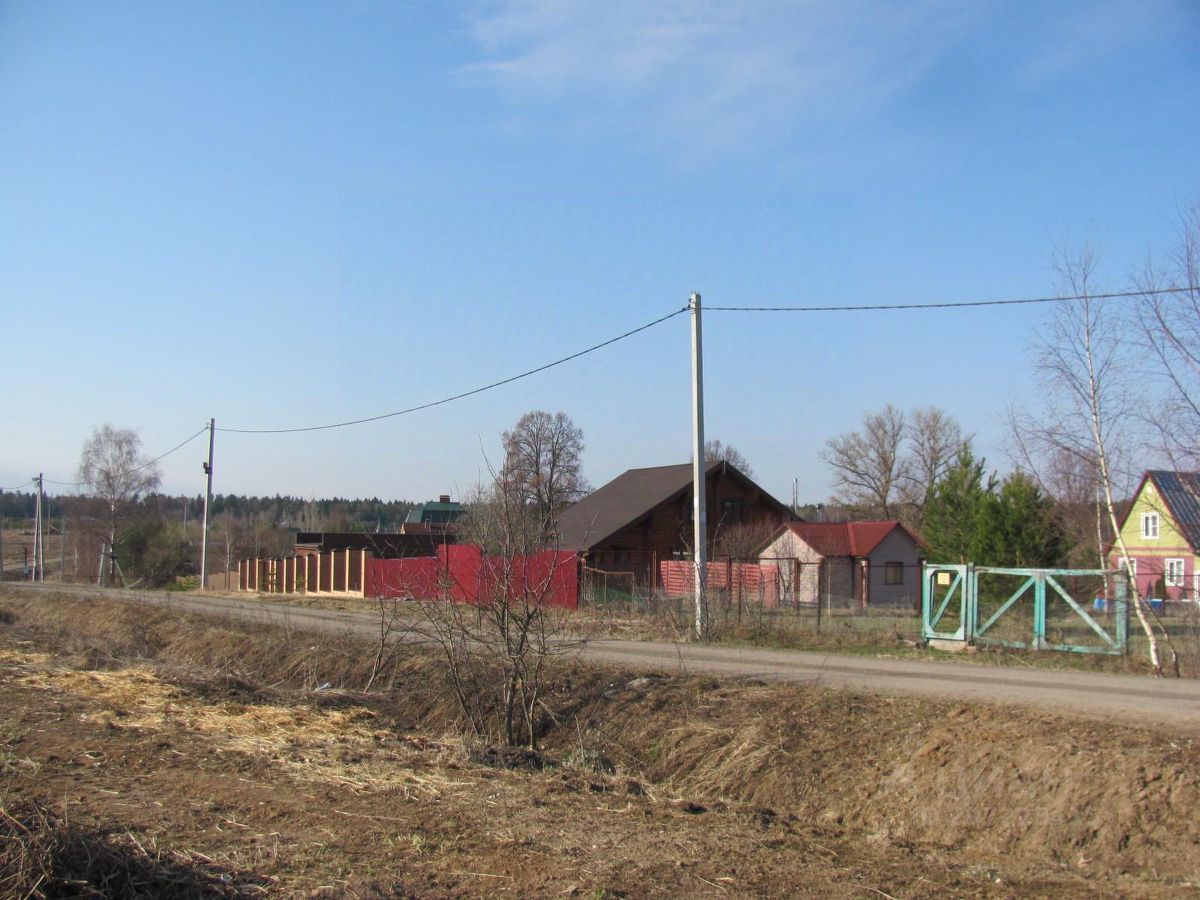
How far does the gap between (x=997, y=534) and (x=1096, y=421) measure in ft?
49.6

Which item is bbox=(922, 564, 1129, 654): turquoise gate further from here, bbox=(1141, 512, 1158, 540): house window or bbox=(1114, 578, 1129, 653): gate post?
bbox=(1141, 512, 1158, 540): house window

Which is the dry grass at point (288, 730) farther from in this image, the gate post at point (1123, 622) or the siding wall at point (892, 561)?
the siding wall at point (892, 561)

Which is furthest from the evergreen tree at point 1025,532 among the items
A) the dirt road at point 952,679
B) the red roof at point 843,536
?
the dirt road at point 952,679

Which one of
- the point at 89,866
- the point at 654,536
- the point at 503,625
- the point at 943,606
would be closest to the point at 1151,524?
the point at 654,536

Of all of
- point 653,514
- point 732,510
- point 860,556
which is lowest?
point 860,556

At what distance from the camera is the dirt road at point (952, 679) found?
35.0ft

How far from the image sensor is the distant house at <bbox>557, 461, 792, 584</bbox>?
38438 mm

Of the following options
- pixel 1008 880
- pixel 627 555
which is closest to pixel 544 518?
pixel 1008 880

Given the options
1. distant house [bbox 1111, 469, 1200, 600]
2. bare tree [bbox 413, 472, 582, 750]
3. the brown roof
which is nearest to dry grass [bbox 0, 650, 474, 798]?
bare tree [bbox 413, 472, 582, 750]

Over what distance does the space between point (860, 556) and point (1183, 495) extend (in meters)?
18.4

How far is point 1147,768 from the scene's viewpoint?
805 centimetres

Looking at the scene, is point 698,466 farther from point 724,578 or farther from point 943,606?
point 724,578

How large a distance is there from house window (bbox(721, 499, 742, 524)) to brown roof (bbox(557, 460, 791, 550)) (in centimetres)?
113

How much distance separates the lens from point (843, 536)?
131ft
